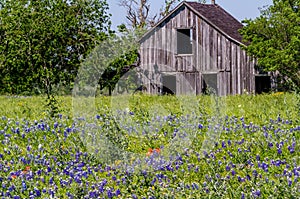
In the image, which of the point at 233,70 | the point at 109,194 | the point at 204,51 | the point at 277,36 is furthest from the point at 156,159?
the point at 204,51

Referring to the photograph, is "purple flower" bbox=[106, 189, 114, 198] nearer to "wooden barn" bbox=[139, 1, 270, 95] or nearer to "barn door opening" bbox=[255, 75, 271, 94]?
"wooden barn" bbox=[139, 1, 270, 95]

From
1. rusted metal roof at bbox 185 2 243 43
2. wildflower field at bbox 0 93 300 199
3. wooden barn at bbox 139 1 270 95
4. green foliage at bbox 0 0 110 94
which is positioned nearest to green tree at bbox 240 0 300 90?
wooden barn at bbox 139 1 270 95

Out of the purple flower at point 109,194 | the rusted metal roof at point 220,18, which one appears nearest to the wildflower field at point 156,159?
the purple flower at point 109,194

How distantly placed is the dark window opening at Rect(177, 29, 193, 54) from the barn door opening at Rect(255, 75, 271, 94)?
3.38 metres

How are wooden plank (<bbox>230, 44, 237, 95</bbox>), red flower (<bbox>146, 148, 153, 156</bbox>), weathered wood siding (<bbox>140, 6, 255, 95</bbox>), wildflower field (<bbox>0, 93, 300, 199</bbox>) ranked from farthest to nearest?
1. wooden plank (<bbox>230, 44, 237, 95</bbox>)
2. weathered wood siding (<bbox>140, 6, 255, 95</bbox>)
3. red flower (<bbox>146, 148, 153, 156</bbox>)
4. wildflower field (<bbox>0, 93, 300, 199</bbox>)

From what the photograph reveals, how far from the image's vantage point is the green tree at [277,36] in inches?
874

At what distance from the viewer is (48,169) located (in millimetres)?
5957

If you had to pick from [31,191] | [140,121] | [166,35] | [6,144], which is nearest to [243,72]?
[166,35]

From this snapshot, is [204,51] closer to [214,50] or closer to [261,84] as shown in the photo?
[214,50]

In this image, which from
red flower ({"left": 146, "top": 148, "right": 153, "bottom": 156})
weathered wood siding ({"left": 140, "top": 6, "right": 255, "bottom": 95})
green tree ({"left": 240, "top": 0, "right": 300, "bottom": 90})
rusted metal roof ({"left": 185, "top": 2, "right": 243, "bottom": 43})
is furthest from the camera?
rusted metal roof ({"left": 185, "top": 2, "right": 243, "bottom": 43})

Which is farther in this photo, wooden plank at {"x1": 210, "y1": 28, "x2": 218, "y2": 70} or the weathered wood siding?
wooden plank at {"x1": 210, "y1": 28, "x2": 218, "y2": 70}

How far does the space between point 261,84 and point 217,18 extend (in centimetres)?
400

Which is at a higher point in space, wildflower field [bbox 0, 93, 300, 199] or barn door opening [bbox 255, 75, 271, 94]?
barn door opening [bbox 255, 75, 271, 94]

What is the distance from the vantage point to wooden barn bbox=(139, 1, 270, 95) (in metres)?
25.7
